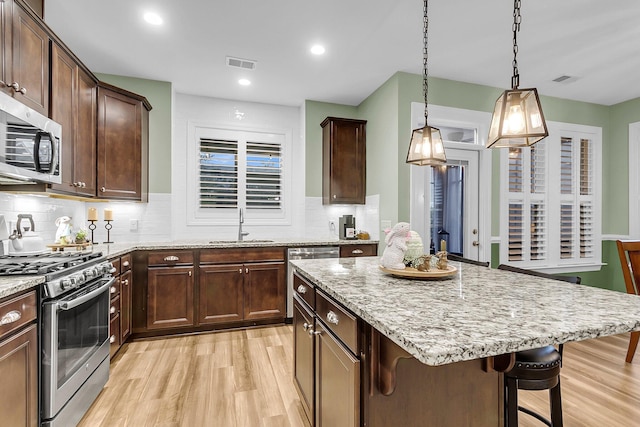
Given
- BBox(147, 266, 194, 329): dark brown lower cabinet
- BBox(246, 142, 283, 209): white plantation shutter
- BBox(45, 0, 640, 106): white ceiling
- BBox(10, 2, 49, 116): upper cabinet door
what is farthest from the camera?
BBox(246, 142, 283, 209): white plantation shutter

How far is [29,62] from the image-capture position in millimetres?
2002

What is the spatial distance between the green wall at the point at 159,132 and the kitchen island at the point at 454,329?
2.88 m

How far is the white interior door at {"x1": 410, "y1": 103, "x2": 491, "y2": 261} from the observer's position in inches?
146

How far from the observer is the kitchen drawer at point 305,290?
68.2 inches

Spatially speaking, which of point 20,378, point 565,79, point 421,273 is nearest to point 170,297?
point 20,378

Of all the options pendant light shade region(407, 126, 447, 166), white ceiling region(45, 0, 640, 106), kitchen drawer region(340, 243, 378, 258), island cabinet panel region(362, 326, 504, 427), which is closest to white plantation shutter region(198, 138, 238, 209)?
white ceiling region(45, 0, 640, 106)

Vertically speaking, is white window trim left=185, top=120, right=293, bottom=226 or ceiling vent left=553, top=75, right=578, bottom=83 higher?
ceiling vent left=553, top=75, right=578, bottom=83

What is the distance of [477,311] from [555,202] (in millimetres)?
4152

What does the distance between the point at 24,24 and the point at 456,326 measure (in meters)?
2.87

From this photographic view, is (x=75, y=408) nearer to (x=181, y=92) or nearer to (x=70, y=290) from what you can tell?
(x=70, y=290)

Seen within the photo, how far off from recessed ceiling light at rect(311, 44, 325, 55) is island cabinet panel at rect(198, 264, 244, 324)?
7.74ft

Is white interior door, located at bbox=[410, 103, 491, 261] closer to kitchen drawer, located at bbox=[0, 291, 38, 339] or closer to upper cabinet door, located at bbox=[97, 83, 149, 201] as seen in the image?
upper cabinet door, located at bbox=[97, 83, 149, 201]

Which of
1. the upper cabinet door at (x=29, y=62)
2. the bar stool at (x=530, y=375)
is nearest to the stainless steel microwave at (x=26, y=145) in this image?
the upper cabinet door at (x=29, y=62)

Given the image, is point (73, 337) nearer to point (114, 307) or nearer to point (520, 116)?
point (114, 307)
